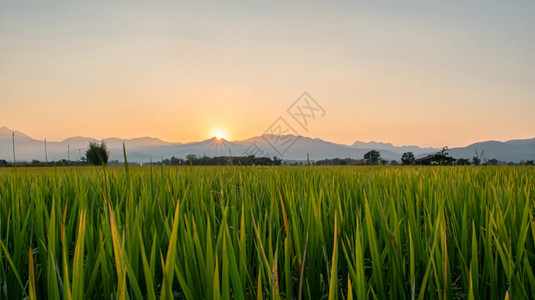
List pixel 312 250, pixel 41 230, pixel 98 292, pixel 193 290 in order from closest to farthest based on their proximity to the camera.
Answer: pixel 193 290 → pixel 98 292 → pixel 312 250 → pixel 41 230

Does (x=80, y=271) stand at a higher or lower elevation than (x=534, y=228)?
higher

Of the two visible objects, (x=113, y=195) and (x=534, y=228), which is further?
(x=113, y=195)

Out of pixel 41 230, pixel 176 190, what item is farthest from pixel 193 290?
pixel 176 190

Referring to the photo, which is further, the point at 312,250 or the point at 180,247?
the point at 312,250

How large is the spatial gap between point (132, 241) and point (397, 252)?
764 mm

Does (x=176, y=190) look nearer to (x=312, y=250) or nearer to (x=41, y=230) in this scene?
(x=41, y=230)

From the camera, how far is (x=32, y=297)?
589mm

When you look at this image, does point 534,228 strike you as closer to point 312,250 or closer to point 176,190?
point 312,250

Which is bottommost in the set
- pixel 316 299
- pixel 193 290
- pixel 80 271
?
pixel 316 299

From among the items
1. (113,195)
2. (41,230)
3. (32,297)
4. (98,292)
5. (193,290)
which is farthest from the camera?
(113,195)

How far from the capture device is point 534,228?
3.90ft

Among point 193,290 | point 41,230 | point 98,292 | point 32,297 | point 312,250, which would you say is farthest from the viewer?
point 41,230

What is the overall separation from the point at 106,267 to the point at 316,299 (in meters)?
0.61

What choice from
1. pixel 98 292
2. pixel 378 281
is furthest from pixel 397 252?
pixel 98 292
